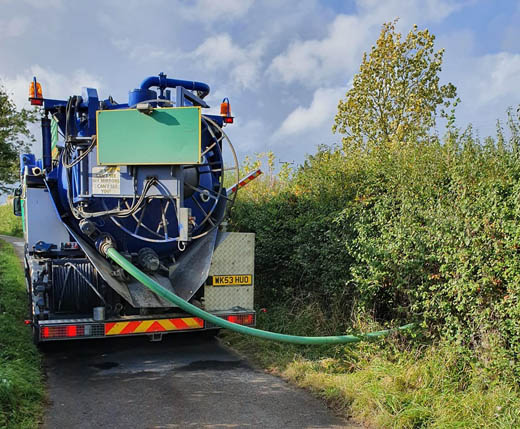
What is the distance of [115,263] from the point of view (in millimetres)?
5824

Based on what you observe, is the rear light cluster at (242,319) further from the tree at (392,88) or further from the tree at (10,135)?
the tree at (10,135)

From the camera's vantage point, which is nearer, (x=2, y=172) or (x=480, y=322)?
(x=480, y=322)

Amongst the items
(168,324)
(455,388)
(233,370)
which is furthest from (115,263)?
(455,388)

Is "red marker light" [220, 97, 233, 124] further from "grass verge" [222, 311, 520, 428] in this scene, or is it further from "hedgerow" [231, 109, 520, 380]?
"grass verge" [222, 311, 520, 428]

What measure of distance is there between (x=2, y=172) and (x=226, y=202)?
20.1 m

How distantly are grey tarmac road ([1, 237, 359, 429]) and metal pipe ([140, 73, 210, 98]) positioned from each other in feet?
10.8

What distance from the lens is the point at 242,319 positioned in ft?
19.8

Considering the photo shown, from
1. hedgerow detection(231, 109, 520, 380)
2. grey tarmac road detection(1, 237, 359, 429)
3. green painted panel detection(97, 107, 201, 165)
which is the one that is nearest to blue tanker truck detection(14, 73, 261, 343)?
green painted panel detection(97, 107, 201, 165)

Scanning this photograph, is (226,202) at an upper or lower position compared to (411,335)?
upper

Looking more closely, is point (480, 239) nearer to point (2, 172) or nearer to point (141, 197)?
point (141, 197)

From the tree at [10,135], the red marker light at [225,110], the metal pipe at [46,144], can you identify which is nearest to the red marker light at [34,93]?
the metal pipe at [46,144]

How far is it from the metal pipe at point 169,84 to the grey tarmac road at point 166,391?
3.29 metres

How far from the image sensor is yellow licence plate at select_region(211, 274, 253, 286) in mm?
6094

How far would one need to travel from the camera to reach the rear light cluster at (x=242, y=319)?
19.6ft
